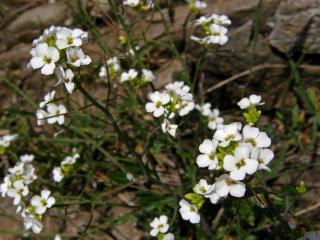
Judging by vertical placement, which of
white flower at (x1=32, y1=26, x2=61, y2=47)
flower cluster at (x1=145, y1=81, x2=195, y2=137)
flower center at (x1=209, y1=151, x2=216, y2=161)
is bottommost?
flower cluster at (x1=145, y1=81, x2=195, y2=137)

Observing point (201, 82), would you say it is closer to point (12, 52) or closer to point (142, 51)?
point (142, 51)

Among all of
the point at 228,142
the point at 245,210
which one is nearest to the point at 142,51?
the point at 245,210

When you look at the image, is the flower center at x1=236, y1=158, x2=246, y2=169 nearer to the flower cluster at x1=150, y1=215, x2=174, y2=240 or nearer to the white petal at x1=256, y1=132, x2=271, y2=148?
the white petal at x1=256, y1=132, x2=271, y2=148

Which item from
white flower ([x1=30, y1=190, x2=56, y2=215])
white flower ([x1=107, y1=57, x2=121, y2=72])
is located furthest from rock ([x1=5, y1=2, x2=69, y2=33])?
white flower ([x1=30, y1=190, x2=56, y2=215])

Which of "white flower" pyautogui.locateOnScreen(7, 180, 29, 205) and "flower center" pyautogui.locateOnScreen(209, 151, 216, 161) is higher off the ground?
"flower center" pyautogui.locateOnScreen(209, 151, 216, 161)

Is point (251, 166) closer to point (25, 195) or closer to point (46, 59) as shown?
point (46, 59)

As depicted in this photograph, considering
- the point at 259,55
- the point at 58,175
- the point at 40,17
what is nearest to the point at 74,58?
the point at 58,175
